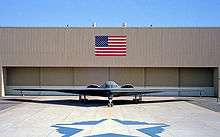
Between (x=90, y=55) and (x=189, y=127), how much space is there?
22843 millimetres

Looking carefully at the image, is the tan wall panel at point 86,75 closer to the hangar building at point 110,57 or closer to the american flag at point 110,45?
the hangar building at point 110,57

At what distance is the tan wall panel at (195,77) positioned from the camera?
1651 inches

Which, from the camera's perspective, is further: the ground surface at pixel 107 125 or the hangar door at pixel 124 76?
the hangar door at pixel 124 76

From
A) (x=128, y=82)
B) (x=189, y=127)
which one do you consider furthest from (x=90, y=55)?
(x=189, y=127)

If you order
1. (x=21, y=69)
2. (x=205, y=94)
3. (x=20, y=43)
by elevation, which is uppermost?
(x=20, y=43)

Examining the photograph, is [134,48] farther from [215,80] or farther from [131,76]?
[215,80]

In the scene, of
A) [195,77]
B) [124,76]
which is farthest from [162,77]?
[124,76]

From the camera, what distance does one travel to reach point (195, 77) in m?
42.0

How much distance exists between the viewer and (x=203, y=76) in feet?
138

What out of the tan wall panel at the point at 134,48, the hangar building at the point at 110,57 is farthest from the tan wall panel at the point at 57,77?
the tan wall panel at the point at 134,48

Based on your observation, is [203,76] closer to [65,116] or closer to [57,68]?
[57,68]

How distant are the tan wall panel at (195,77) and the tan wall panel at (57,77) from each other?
12.4 m

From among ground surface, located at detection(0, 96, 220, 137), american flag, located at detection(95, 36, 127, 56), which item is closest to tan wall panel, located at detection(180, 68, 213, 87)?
american flag, located at detection(95, 36, 127, 56)

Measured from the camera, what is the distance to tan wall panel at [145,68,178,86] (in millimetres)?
41812
